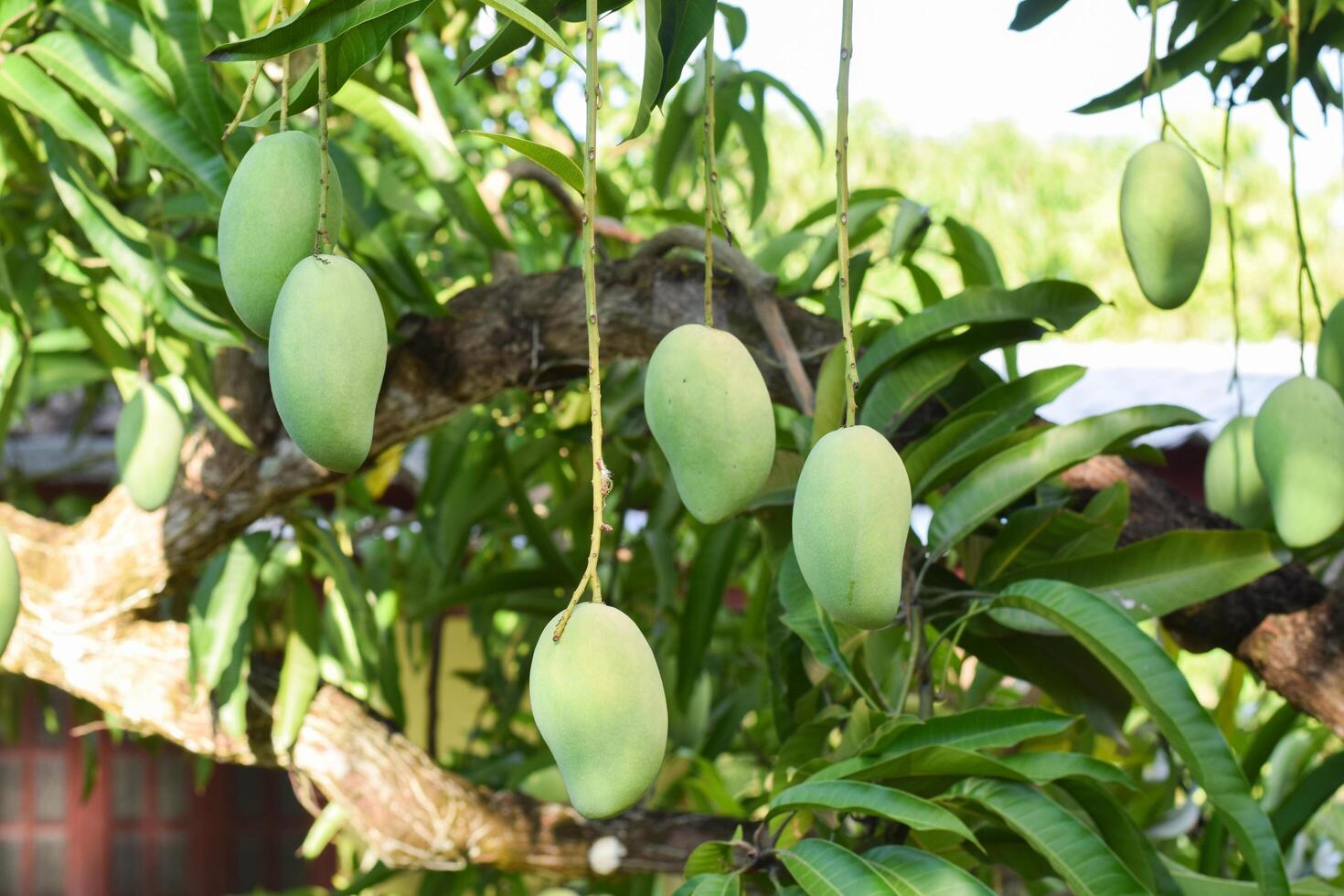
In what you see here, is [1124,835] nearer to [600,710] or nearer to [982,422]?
[982,422]

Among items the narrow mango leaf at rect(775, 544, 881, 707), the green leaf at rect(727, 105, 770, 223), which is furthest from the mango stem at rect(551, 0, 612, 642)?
the green leaf at rect(727, 105, 770, 223)

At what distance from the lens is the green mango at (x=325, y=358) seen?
0.43m

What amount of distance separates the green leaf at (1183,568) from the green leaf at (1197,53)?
0.27m

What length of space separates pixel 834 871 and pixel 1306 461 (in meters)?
0.33

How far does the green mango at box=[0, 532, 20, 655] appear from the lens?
0.71m

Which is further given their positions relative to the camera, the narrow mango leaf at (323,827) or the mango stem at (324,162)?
the narrow mango leaf at (323,827)

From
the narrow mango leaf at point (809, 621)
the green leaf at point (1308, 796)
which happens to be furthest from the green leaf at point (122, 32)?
the green leaf at point (1308, 796)

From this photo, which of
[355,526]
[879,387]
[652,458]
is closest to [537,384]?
[652,458]

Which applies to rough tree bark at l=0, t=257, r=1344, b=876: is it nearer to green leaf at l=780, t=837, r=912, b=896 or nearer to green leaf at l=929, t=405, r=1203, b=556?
green leaf at l=929, t=405, r=1203, b=556

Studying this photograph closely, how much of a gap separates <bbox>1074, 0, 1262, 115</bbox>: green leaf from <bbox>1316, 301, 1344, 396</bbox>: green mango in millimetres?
173

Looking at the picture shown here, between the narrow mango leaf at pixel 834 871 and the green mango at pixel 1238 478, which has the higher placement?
the green mango at pixel 1238 478

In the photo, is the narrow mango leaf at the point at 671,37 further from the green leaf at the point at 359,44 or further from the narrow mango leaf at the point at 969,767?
the narrow mango leaf at the point at 969,767

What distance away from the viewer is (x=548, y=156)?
0.43 metres

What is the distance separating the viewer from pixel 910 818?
2.09ft
